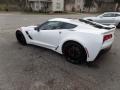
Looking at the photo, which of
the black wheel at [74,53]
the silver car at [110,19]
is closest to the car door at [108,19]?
the silver car at [110,19]

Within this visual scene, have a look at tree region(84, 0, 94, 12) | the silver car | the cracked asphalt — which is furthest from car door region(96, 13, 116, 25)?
tree region(84, 0, 94, 12)

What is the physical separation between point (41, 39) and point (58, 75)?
2.07 meters

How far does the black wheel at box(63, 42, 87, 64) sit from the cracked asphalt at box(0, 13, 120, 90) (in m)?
0.18

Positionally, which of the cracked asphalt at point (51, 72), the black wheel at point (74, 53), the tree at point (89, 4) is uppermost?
the tree at point (89, 4)

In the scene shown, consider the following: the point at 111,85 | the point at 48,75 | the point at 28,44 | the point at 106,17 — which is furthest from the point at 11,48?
the point at 106,17

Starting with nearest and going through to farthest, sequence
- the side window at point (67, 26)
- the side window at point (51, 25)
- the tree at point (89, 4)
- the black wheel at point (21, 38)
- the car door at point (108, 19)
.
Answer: the side window at point (67, 26), the side window at point (51, 25), the black wheel at point (21, 38), the car door at point (108, 19), the tree at point (89, 4)

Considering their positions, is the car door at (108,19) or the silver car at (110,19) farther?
the car door at (108,19)

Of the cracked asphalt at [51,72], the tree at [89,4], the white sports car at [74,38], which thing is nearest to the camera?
the cracked asphalt at [51,72]

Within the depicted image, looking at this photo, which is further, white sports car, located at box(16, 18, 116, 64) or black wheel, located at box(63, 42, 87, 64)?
black wheel, located at box(63, 42, 87, 64)

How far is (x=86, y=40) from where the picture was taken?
15.2 ft

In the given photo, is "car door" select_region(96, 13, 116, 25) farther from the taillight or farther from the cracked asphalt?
the taillight

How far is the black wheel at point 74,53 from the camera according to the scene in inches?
189

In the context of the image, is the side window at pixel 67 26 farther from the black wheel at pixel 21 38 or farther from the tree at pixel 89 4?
the tree at pixel 89 4

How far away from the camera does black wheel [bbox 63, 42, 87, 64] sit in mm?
4802
